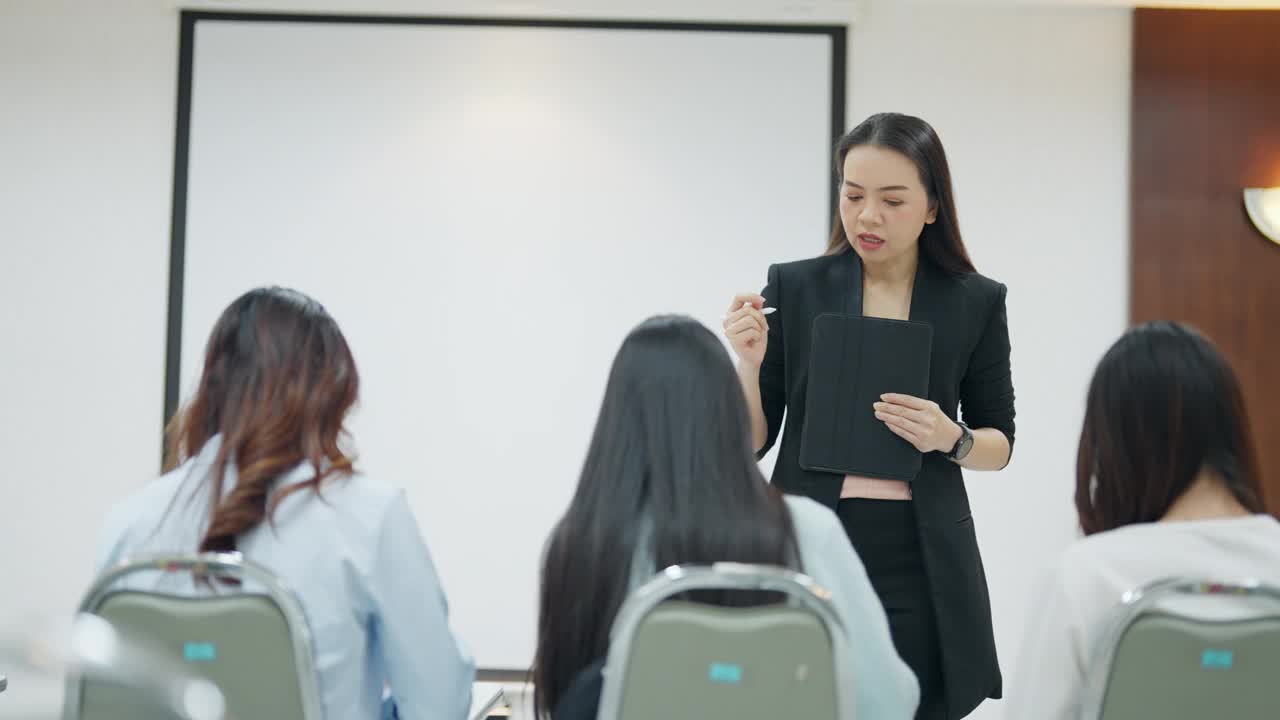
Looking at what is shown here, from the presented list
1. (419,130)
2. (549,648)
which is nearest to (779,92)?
(419,130)

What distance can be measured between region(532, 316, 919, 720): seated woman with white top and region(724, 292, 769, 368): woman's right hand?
18.1 inches

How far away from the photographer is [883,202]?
1925 mm

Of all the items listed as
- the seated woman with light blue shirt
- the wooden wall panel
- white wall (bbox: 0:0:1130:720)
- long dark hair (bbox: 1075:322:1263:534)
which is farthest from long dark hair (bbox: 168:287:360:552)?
the wooden wall panel

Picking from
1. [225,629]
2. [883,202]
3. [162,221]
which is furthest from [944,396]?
[162,221]

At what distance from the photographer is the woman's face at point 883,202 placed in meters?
1.92

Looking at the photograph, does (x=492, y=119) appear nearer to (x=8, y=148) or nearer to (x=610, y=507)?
(x=8, y=148)

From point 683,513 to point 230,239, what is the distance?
308cm

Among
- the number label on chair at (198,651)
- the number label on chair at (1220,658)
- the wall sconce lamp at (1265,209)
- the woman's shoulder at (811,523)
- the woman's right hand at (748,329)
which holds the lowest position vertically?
the number label on chair at (198,651)

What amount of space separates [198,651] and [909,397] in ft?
3.58

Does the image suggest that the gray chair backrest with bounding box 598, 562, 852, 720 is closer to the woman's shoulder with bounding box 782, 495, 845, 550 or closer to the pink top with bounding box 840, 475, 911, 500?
the woman's shoulder with bounding box 782, 495, 845, 550

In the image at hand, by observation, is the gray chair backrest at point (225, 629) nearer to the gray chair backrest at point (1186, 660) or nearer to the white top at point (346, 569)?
the white top at point (346, 569)

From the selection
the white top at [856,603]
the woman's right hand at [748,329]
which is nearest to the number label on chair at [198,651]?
the white top at [856,603]

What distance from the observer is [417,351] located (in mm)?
4039

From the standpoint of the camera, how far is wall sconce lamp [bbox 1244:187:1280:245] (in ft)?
13.0
